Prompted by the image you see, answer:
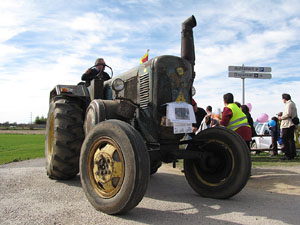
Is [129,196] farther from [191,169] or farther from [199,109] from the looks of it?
[199,109]

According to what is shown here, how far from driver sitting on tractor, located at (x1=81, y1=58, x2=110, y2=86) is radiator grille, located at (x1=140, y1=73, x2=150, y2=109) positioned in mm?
2204

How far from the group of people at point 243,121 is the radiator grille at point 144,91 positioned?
1.44 metres

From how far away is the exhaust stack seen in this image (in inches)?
194

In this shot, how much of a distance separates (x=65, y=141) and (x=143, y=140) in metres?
2.21

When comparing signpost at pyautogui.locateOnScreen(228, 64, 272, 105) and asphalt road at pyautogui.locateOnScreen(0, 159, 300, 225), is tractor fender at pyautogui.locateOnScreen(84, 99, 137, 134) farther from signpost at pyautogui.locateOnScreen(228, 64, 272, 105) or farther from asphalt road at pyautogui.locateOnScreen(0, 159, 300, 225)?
signpost at pyautogui.locateOnScreen(228, 64, 272, 105)

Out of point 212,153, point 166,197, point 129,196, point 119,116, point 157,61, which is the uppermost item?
point 157,61

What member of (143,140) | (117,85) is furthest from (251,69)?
(143,140)

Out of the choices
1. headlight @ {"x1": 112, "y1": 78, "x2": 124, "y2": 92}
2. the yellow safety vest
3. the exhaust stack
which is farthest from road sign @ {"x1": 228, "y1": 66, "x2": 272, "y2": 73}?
headlight @ {"x1": 112, "y1": 78, "x2": 124, "y2": 92}

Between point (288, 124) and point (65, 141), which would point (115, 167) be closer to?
point (65, 141)

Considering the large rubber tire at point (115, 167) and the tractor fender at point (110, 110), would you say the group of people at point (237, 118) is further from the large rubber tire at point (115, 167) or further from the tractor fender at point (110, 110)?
the large rubber tire at point (115, 167)

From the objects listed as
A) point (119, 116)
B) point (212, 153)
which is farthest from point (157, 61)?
point (212, 153)

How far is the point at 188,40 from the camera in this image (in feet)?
16.2

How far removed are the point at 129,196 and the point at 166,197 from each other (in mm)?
1410

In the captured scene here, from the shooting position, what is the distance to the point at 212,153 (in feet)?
15.7
